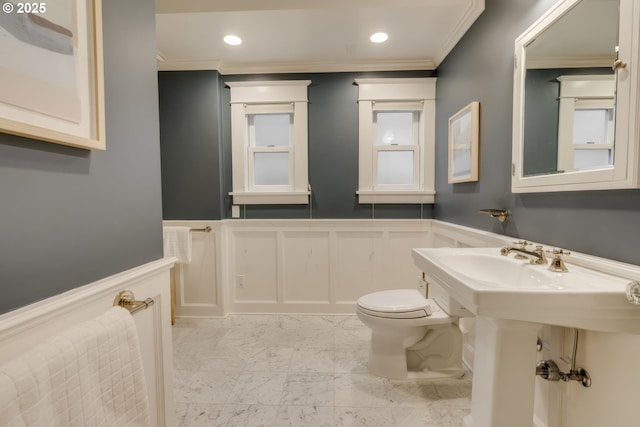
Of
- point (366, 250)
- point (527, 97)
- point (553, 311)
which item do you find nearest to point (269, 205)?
point (366, 250)

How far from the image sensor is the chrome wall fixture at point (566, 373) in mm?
1024

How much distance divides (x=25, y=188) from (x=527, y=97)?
1.85m

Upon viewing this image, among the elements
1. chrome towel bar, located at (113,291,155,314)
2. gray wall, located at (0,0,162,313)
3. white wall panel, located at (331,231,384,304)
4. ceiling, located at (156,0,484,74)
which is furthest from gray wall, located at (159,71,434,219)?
chrome towel bar, located at (113,291,155,314)

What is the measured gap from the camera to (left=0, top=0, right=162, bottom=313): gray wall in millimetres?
634

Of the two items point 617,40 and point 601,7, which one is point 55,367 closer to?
point 617,40

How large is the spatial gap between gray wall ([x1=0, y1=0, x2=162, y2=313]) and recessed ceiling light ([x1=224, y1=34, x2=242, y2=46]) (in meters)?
1.23

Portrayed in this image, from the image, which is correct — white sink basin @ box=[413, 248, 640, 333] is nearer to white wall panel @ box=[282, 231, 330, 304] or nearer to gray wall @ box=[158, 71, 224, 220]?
white wall panel @ box=[282, 231, 330, 304]

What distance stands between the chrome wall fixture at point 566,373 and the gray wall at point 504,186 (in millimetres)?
377

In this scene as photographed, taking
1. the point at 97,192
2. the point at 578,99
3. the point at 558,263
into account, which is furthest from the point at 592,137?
the point at 97,192

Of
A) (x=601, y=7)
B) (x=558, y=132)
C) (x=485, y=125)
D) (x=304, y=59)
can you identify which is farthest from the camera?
(x=304, y=59)

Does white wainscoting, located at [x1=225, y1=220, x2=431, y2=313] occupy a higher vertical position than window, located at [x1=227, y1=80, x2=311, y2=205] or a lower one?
lower

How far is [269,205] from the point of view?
2.81m

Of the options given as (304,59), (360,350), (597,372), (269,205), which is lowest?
(360,350)

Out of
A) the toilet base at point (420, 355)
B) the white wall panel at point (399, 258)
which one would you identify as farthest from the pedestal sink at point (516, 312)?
the white wall panel at point (399, 258)
